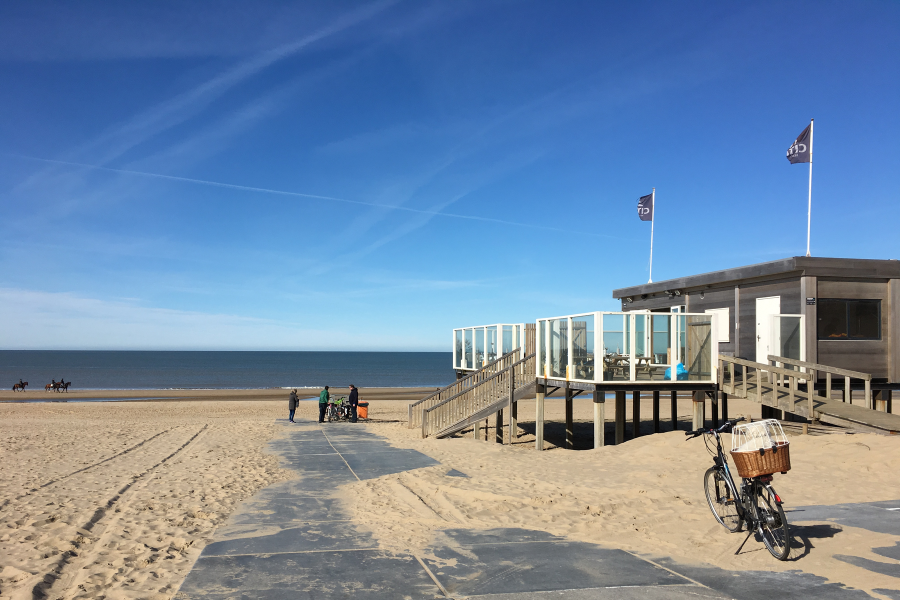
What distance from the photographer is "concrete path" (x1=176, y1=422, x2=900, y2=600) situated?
547cm

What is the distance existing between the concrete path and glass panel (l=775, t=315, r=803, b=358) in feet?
36.5

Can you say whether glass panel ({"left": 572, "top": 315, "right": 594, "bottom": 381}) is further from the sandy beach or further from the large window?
the large window

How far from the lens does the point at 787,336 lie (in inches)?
627

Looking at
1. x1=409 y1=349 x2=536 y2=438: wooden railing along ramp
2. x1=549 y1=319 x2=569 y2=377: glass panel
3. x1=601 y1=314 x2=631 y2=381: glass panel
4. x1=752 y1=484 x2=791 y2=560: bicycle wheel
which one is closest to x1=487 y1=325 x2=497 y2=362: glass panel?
x1=409 y1=349 x2=536 y2=438: wooden railing along ramp

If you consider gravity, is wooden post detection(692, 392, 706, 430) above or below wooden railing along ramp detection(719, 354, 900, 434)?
below

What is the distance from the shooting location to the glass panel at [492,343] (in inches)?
895

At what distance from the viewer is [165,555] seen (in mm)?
6641

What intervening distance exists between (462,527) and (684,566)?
270 centimetres

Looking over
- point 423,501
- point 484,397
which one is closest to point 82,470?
point 423,501

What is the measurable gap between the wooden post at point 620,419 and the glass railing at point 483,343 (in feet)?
11.7

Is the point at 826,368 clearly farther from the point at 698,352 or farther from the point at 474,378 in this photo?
the point at 474,378

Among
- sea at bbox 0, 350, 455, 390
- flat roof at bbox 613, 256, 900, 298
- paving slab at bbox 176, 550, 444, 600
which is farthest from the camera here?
sea at bbox 0, 350, 455, 390

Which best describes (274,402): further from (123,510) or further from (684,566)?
(684,566)

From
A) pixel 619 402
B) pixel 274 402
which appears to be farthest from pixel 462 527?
pixel 274 402
